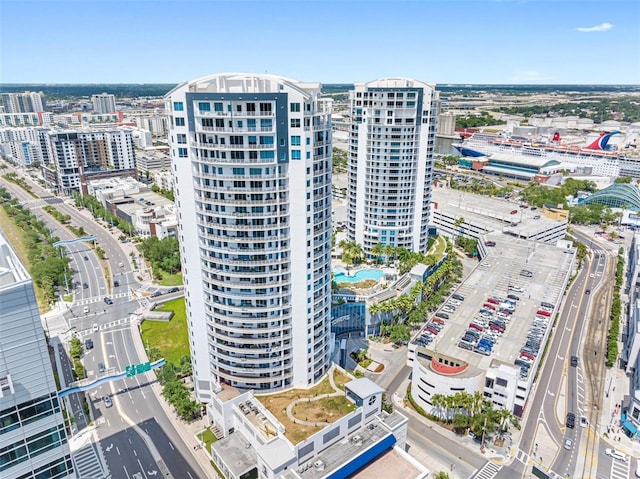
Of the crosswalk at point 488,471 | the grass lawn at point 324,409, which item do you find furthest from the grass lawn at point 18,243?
the crosswalk at point 488,471

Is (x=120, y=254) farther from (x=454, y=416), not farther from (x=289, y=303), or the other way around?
(x=454, y=416)

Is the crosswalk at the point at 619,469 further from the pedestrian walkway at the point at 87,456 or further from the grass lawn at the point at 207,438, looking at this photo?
the pedestrian walkway at the point at 87,456

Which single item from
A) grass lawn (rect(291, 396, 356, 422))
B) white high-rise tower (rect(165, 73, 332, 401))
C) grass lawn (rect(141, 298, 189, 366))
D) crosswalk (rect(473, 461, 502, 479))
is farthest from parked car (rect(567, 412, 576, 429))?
grass lawn (rect(141, 298, 189, 366))

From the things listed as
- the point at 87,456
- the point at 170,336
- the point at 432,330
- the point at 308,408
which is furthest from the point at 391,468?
the point at 170,336

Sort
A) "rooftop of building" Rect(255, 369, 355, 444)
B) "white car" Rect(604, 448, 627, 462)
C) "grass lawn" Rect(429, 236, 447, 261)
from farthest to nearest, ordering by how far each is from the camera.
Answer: "grass lawn" Rect(429, 236, 447, 261) < "white car" Rect(604, 448, 627, 462) < "rooftop of building" Rect(255, 369, 355, 444)

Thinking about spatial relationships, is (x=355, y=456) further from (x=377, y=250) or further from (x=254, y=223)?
(x=377, y=250)

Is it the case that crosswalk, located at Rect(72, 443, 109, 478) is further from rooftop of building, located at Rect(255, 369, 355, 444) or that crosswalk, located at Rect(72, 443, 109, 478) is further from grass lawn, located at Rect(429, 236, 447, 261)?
grass lawn, located at Rect(429, 236, 447, 261)
